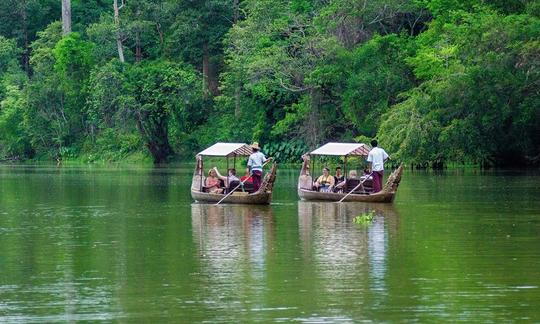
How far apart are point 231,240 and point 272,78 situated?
45245 millimetres

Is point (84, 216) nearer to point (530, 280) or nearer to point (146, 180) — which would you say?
point (530, 280)

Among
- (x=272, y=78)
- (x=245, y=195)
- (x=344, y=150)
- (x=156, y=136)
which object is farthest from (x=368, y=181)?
(x=156, y=136)

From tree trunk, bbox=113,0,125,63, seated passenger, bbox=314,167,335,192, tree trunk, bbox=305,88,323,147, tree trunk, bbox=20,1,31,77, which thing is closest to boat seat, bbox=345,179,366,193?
seated passenger, bbox=314,167,335,192

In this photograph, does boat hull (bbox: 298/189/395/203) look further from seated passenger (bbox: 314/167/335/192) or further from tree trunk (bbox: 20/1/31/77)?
tree trunk (bbox: 20/1/31/77)

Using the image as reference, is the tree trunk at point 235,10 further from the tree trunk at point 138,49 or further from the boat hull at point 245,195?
the boat hull at point 245,195

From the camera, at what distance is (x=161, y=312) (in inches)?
571

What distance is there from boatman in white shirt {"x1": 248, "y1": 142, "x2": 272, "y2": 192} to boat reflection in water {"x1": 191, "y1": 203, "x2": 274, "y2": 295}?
1203 millimetres

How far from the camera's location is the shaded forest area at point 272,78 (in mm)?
54531

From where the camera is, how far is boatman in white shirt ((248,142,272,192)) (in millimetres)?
33531

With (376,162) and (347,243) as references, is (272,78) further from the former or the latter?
(347,243)

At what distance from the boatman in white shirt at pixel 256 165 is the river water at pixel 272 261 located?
40.2 inches

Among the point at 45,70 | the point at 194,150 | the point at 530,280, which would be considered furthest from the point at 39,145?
the point at 530,280

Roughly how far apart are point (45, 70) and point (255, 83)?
74.0 ft

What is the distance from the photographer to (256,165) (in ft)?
110
